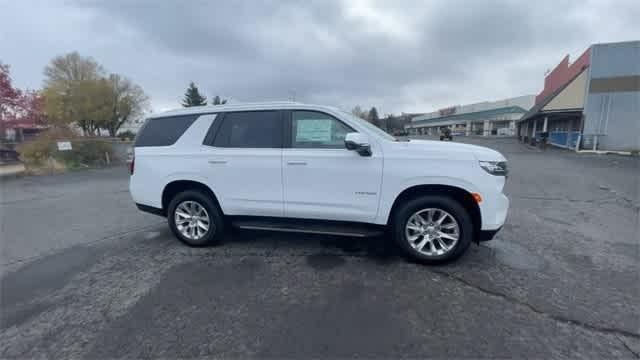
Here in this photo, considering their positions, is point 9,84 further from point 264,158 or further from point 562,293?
point 562,293

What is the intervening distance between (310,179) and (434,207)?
1.52 meters

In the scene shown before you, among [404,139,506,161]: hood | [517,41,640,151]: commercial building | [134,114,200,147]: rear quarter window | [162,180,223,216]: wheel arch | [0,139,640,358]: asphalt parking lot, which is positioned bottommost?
[0,139,640,358]: asphalt parking lot

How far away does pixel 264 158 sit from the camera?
12.1ft

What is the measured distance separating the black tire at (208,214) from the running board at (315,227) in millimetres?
231

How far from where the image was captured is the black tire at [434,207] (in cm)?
327

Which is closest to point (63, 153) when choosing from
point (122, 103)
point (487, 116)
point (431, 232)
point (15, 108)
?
point (15, 108)

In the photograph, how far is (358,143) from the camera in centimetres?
320

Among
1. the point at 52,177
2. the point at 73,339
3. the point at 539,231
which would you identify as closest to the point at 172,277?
the point at 73,339

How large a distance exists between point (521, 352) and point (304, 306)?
5.73 feet

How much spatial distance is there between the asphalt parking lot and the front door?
639 mm

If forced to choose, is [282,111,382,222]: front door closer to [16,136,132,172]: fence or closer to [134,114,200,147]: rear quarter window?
[134,114,200,147]: rear quarter window

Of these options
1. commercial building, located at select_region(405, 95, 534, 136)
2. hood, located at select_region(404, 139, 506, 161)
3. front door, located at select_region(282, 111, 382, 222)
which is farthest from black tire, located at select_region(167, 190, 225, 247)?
commercial building, located at select_region(405, 95, 534, 136)

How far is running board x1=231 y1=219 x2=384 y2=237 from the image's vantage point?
11.5ft

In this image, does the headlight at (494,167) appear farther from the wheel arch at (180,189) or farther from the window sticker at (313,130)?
the wheel arch at (180,189)
